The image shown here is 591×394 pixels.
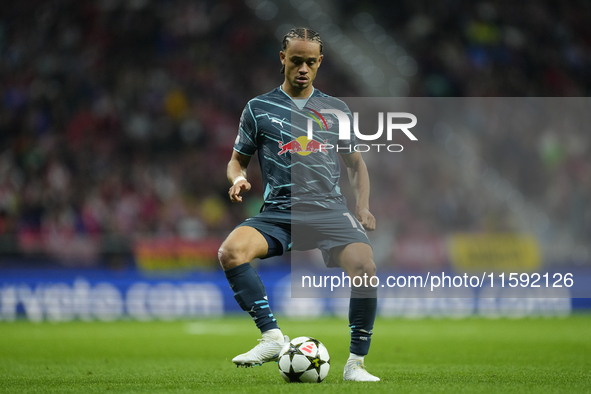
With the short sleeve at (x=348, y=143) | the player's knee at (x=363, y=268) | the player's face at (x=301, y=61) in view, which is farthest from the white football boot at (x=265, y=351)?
the player's face at (x=301, y=61)

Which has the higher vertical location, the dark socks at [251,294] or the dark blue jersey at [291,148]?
the dark blue jersey at [291,148]

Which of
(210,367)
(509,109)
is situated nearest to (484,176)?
(509,109)

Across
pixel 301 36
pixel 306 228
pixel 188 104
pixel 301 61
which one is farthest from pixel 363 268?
pixel 188 104

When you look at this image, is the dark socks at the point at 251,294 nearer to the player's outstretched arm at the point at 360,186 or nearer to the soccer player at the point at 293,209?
the soccer player at the point at 293,209

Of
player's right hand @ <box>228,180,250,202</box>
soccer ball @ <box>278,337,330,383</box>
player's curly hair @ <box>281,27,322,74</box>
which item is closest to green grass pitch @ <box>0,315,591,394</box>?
soccer ball @ <box>278,337,330,383</box>

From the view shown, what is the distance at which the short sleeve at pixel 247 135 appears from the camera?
201 inches

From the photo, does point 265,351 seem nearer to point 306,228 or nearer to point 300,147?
point 306,228

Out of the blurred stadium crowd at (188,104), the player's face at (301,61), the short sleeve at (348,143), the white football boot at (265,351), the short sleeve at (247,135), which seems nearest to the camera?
the white football boot at (265,351)

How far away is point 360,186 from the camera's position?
529 cm

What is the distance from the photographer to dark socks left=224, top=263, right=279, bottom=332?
477 centimetres

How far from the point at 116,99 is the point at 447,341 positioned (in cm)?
957

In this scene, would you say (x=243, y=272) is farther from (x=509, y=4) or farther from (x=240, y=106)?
(x=509, y=4)

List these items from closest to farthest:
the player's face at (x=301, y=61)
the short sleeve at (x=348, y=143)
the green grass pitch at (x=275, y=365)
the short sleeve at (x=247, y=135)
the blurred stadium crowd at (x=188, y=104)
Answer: the green grass pitch at (x=275, y=365), the player's face at (x=301, y=61), the short sleeve at (x=247, y=135), the short sleeve at (x=348, y=143), the blurred stadium crowd at (x=188, y=104)

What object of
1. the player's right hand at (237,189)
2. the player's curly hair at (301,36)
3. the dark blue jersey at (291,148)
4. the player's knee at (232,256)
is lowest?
the player's knee at (232,256)
